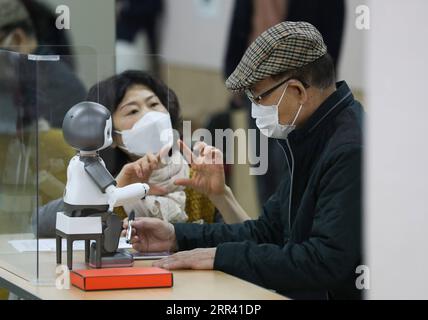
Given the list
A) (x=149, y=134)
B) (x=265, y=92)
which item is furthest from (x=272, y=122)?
(x=149, y=134)

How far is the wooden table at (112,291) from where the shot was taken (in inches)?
80.1

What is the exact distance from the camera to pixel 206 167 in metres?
2.79

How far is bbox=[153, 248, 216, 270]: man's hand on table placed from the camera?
92.3 inches

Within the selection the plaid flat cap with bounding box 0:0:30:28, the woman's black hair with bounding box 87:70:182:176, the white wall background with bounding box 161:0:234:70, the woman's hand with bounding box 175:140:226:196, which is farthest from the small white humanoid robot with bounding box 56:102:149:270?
the white wall background with bounding box 161:0:234:70

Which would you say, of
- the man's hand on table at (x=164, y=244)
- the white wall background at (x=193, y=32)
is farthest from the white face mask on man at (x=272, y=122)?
the white wall background at (x=193, y=32)

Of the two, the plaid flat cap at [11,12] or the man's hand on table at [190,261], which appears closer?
the man's hand on table at [190,261]

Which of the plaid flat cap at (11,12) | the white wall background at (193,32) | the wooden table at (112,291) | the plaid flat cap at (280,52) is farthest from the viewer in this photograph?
the white wall background at (193,32)

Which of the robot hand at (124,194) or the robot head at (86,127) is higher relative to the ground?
the robot head at (86,127)

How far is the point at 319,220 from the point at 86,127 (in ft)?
2.00

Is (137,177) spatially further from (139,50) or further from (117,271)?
Result: (139,50)

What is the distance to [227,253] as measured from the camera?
235cm

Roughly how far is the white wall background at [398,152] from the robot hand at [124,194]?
0.59m

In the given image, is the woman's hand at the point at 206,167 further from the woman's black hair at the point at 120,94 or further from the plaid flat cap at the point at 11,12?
the plaid flat cap at the point at 11,12
